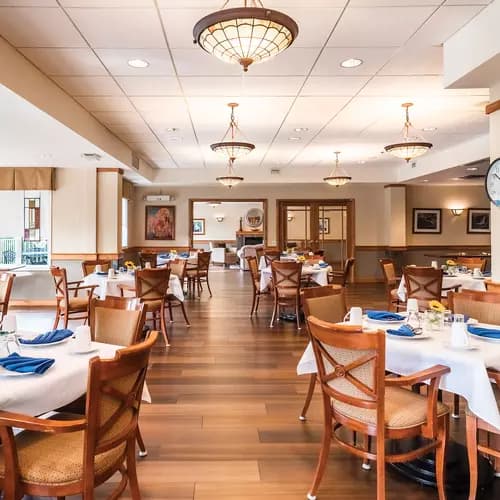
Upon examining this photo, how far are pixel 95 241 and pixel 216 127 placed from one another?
358 cm

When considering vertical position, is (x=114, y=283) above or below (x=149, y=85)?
below

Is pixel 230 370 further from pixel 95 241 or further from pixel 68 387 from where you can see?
pixel 95 241

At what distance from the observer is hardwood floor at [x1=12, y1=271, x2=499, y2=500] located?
230 cm

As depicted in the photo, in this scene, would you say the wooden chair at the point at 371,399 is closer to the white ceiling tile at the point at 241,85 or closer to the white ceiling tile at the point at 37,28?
the white ceiling tile at the point at 37,28

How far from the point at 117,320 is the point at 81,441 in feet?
3.09

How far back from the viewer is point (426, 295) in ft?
18.0

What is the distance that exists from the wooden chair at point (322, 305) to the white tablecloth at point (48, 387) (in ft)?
4.85

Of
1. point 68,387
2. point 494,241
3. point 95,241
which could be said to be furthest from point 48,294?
point 494,241

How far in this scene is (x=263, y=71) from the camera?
4406 millimetres

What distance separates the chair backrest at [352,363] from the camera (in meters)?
1.93

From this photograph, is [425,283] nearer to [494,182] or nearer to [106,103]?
[494,182]

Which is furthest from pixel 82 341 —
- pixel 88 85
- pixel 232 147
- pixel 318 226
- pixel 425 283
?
pixel 318 226

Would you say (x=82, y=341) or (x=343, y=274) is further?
(x=343, y=274)

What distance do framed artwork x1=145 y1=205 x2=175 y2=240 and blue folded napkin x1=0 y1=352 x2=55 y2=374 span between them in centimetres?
1063
